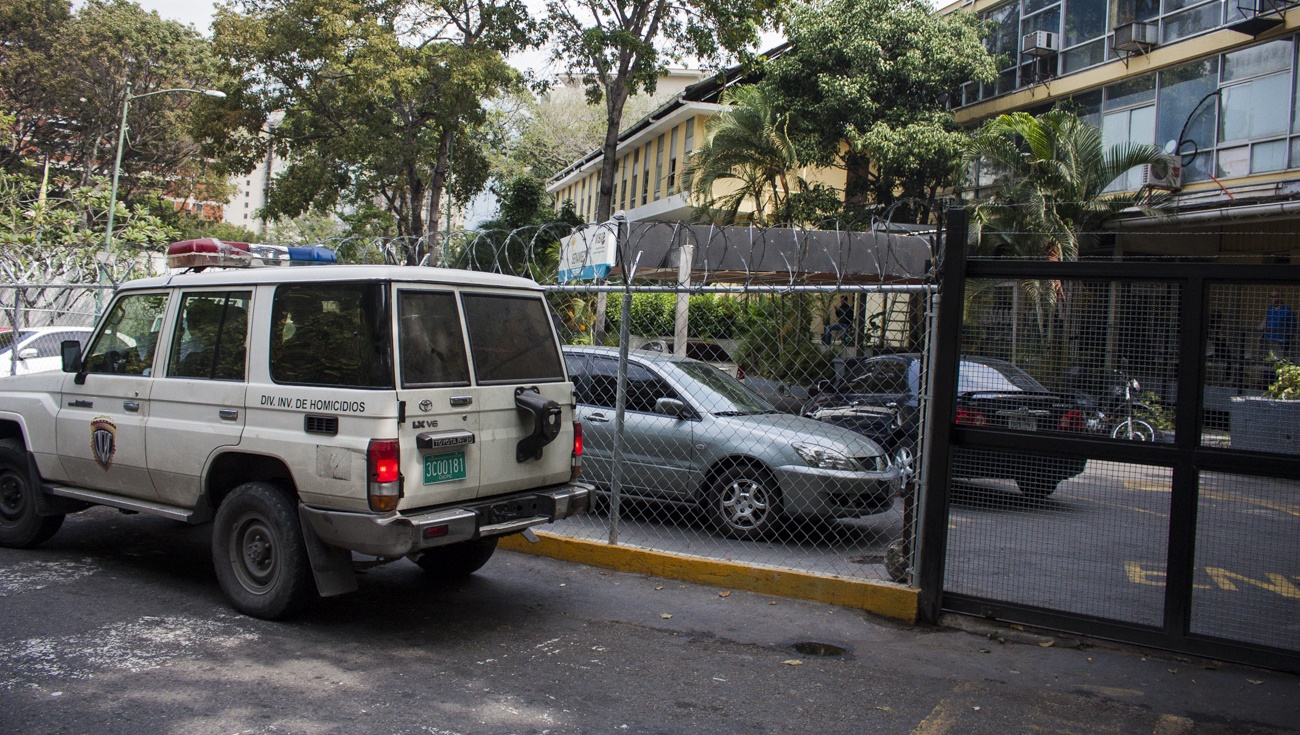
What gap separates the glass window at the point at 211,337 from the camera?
563 centimetres

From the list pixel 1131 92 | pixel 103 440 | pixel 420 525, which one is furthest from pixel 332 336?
pixel 1131 92

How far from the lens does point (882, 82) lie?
2303 cm

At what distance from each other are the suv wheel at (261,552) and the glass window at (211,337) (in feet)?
2.52

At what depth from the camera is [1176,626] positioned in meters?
5.27

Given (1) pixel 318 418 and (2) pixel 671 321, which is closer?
(1) pixel 318 418

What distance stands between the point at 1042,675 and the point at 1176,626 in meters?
0.92

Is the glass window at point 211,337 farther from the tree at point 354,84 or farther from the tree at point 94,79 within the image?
the tree at point 94,79

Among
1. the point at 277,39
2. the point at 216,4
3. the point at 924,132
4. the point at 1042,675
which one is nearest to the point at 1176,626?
the point at 1042,675

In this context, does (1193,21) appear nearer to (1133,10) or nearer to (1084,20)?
(1133,10)

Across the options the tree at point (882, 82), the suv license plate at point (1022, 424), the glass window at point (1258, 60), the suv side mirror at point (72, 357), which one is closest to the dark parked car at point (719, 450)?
the suv license plate at point (1022, 424)

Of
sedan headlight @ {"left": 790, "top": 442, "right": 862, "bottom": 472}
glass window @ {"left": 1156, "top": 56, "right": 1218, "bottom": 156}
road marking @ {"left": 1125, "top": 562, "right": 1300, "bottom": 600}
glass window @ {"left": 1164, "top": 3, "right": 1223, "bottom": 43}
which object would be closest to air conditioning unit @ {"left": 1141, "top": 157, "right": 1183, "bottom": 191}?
glass window @ {"left": 1156, "top": 56, "right": 1218, "bottom": 156}

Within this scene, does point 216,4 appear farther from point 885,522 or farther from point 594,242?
point 885,522

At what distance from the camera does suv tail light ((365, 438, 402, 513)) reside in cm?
485

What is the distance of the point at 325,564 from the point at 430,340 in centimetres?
135
